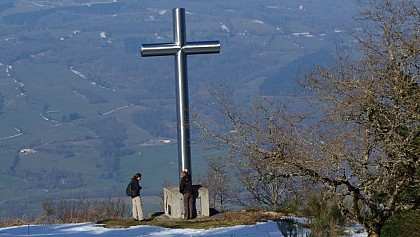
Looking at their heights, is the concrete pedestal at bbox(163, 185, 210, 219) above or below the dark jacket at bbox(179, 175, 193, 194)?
below

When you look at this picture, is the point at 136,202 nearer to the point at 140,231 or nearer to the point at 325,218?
the point at 140,231

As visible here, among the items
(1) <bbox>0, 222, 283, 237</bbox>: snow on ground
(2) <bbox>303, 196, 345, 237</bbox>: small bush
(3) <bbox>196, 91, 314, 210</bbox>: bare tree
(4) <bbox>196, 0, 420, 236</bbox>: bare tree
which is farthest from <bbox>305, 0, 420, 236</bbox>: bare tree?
(1) <bbox>0, 222, 283, 237</bbox>: snow on ground

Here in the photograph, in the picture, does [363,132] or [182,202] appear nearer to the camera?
[363,132]

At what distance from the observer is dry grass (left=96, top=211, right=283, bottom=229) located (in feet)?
56.4

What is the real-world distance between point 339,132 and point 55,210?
1266 cm

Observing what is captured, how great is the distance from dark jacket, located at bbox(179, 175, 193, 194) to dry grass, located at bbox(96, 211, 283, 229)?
0.52 m

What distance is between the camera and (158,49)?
18.4 metres

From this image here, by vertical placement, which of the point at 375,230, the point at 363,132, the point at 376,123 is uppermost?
the point at 376,123

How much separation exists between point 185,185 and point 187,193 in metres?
0.20

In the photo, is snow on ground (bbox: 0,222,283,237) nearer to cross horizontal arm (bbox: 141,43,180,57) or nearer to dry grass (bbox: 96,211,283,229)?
dry grass (bbox: 96,211,283,229)

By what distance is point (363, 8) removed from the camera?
1304cm

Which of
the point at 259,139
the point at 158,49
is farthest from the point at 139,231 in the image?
the point at 259,139

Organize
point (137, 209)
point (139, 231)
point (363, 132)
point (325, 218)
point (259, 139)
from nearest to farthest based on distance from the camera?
point (325, 218) < point (363, 132) < point (259, 139) < point (139, 231) < point (137, 209)

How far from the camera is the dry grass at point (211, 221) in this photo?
1719 centimetres
